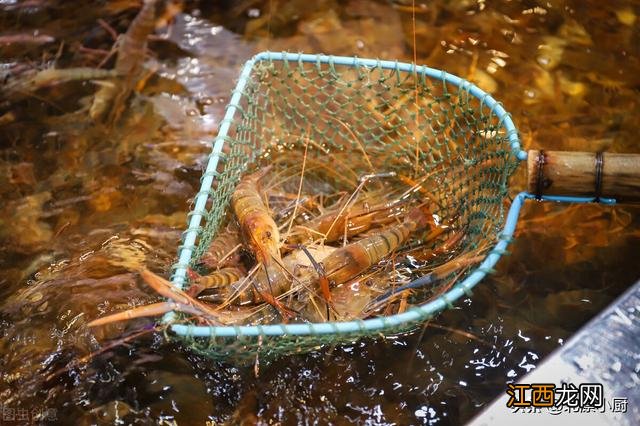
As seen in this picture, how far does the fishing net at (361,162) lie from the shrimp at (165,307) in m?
0.05

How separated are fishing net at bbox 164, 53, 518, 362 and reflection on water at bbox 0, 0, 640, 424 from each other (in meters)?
0.29

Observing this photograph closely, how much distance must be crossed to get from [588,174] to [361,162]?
1557 millimetres

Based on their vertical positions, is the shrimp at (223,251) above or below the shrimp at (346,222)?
above

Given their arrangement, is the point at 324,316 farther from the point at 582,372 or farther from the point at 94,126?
the point at 94,126

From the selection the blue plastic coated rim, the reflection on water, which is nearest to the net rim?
the blue plastic coated rim

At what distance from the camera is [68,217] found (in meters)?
3.84

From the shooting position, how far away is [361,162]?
12.7 feet

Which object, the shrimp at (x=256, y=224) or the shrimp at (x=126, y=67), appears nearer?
the shrimp at (x=256, y=224)

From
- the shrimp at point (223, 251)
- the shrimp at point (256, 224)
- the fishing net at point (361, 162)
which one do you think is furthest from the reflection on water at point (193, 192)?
the shrimp at point (256, 224)

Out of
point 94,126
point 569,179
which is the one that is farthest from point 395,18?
point 569,179

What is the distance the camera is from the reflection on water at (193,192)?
301cm

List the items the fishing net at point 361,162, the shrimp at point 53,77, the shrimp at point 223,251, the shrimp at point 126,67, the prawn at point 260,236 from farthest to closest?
the shrimp at point 53,77, the shrimp at point 126,67, the shrimp at point 223,251, the prawn at point 260,236, the fishing net at point 361,162

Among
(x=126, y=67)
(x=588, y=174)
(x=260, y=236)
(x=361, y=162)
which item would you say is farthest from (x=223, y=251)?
(x=126, y=67)

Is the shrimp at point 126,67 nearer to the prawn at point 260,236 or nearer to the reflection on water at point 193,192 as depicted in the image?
the reflection on water at point 193,192
